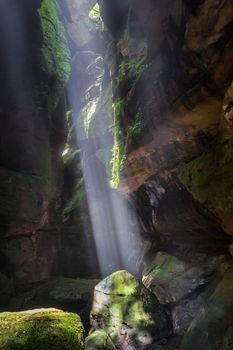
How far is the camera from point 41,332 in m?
3.26

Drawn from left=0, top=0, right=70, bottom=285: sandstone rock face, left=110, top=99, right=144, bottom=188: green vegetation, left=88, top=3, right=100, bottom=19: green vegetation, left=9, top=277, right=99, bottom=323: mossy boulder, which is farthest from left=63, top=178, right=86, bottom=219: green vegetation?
left=88, top=3, right=100, bottom=19: green vegetation

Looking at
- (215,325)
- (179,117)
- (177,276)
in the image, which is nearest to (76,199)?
(177,276)

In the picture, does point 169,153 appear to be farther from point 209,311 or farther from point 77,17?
point 77,17

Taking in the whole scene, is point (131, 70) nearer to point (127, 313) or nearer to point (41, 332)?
point (127, 313)

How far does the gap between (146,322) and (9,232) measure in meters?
6.72

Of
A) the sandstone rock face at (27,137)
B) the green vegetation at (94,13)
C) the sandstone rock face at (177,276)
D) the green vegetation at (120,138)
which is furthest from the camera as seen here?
the green vegetation at (94,13)

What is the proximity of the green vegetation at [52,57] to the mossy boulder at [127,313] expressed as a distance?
9.32 m

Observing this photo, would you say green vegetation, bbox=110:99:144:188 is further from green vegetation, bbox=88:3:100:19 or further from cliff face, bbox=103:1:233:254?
green vegetation, bbox=88:3:100:19

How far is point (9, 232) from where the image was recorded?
1252 cm

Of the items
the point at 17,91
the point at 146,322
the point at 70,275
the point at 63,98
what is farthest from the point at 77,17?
the point at 146,322

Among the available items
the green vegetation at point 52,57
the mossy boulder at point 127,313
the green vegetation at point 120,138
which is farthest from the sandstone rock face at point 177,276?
the green vegetation at point 52,57

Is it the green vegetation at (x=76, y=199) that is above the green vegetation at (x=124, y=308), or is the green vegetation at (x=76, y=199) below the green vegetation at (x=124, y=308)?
above

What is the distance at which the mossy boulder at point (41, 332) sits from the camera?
3.14 m

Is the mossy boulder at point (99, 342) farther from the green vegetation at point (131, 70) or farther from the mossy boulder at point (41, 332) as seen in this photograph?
the green vegetation at point (131, 70)
